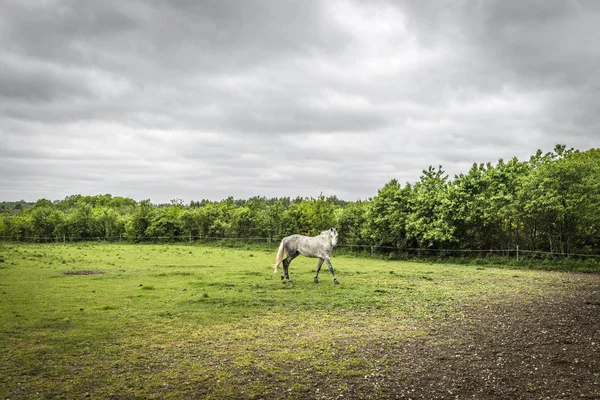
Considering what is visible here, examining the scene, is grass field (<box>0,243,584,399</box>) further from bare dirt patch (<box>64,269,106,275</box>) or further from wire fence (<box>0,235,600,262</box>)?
wire fence (<box>0,235,600,262</box>)

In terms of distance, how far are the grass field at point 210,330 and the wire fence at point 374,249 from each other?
9982 mm

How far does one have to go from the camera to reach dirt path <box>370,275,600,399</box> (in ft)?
21.9

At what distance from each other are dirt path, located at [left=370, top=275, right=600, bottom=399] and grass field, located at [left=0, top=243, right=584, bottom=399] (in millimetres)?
560

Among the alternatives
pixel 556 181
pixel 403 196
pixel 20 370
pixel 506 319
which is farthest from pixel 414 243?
pixel 20 370

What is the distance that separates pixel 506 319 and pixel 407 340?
154 inches

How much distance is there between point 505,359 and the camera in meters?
8.15

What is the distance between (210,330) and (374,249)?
1110 inches

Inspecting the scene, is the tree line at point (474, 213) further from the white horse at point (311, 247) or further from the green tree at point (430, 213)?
the white horse at point (311, 247)

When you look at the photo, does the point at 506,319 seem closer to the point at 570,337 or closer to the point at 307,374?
the point at 570,337

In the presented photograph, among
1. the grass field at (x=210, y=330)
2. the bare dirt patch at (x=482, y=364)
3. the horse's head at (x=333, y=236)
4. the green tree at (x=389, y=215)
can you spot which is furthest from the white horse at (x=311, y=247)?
the green tree at (x=389, y=215)

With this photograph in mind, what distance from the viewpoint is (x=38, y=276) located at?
20.2 metres

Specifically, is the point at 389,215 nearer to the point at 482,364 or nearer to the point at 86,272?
the point at 86,272

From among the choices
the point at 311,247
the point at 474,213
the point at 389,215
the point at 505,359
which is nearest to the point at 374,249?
the point at 389,215

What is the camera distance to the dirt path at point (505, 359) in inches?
263
